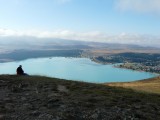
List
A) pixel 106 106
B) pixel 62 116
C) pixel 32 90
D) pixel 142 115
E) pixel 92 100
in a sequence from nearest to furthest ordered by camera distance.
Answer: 1. pixel 62 116
2. pixel 142 115
3. pixel 106 106
4. pixel 92 100
5. pixel 32 90

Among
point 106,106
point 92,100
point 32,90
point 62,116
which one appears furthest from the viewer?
point 32,90

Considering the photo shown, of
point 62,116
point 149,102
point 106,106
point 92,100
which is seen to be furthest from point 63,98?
point 149,102

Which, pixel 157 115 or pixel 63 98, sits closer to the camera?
pixel 157 115

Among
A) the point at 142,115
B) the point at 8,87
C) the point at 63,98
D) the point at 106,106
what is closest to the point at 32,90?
the point at 8,87

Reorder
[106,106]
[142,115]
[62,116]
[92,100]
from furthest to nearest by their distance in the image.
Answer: [92,100] → [106,106] → [142,115] → [62,116]

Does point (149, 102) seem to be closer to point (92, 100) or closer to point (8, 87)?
point (92, 100)

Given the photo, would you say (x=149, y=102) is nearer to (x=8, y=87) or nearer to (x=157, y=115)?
(x=157, y=115)
